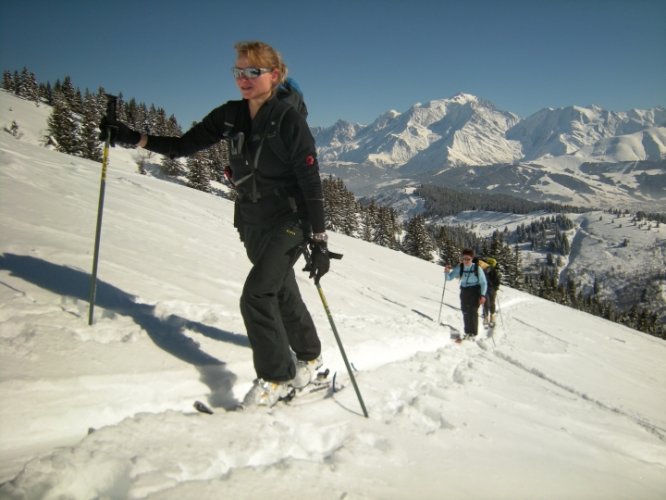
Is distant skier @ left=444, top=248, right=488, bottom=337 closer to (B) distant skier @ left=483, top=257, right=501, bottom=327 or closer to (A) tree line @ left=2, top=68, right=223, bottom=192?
(B) distant skier @ left=483, top=257, right=501, bottom=327

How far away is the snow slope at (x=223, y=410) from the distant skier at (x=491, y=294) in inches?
216

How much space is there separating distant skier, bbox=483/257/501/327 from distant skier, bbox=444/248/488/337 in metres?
2.58

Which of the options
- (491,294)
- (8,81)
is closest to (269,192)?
(491,294)

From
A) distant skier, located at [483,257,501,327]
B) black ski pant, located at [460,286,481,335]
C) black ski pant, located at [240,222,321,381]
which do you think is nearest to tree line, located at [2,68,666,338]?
distant skier, located at [483,257,501,327]

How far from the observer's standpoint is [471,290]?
9.88 meters

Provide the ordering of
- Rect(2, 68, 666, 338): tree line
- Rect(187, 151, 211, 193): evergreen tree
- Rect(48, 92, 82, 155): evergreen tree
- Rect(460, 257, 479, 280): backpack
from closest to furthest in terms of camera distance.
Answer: Rect(460, 257, 479, 280): backpack
Rect(48, 92, 82, 155): evergreen tree
Rect(2, 68, 666, 338): tree line
Rect(187, 151, 211, 193): evergreen tree

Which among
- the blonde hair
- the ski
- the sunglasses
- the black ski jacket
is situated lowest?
the ski

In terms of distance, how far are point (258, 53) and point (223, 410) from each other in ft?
10.3

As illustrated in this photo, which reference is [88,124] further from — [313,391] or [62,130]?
[313,391]

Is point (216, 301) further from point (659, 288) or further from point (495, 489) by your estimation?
point (659, 288)

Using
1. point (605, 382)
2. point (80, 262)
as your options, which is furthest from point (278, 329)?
point (605, 382)

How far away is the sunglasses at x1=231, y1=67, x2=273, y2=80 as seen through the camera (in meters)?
3.20

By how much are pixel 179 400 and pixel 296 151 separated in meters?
2.37

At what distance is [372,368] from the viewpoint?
5.13m
